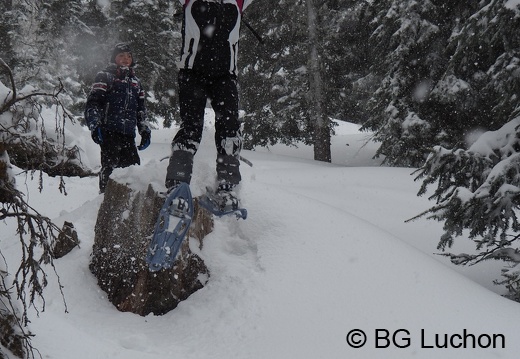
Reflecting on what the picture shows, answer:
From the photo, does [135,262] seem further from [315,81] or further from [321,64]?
[321,64]

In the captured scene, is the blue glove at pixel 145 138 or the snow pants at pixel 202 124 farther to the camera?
the blue glove at pixel 145 138

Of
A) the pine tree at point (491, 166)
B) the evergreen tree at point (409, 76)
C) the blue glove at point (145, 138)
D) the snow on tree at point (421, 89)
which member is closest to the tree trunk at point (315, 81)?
the snow on tree at point (421, 89)

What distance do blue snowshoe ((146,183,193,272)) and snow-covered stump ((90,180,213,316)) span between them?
47 cm

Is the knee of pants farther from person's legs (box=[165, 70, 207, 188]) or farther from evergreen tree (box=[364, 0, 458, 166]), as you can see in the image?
evergreen tree (box=[364, 0, 458, 166])

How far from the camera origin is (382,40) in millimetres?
12844

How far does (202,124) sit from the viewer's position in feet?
13.9

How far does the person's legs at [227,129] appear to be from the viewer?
4211mm

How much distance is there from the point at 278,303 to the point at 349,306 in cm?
64

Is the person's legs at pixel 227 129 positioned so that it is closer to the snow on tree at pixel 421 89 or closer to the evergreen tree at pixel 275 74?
the snow on tree at pixel 421 89

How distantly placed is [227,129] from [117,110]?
2211 millimetres

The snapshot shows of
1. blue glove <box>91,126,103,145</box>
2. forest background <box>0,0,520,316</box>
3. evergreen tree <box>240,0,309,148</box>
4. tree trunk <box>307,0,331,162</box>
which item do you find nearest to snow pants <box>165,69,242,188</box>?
blue glove <box>91,126,103,145</box>

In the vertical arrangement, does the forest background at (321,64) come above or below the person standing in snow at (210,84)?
above

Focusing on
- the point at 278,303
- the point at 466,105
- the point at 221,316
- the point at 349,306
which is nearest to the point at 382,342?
the point at 349,306

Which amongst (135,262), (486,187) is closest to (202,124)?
(135,262)
